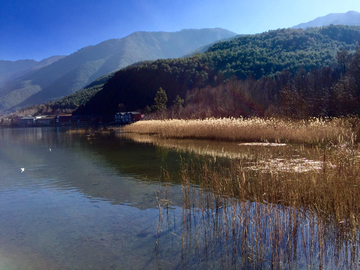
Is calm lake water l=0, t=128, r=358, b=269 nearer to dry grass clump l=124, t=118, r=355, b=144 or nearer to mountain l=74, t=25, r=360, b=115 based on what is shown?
dry grass clump l=124, t=118, r=355, b=144

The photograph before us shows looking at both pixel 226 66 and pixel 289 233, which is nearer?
pixel 289 233

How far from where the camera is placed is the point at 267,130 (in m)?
19.0

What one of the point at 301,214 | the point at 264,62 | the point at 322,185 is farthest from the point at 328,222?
the point at 264,62

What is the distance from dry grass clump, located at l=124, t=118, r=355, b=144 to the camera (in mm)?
15648

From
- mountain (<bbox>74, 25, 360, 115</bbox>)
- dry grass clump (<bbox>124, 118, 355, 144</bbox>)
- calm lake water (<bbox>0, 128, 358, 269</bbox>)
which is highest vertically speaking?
mountain (<bbox>74, 25, 360, 115</bbox>)

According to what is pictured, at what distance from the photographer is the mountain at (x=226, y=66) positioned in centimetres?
9538

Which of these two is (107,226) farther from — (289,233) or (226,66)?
(226,66)

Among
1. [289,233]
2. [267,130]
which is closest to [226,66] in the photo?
→ [267,130]

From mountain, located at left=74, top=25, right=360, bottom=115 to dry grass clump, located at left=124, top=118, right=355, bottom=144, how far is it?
61.9 m

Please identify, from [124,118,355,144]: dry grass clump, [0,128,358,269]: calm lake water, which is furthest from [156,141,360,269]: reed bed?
[124,118,355,144]: dry grass clump

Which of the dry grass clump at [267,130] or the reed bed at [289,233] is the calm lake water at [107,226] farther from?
the dry grass clump at [267,130]

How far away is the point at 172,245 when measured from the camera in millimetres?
5020

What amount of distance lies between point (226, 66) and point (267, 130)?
83796 mm

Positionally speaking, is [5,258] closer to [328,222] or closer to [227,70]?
[328,222]
